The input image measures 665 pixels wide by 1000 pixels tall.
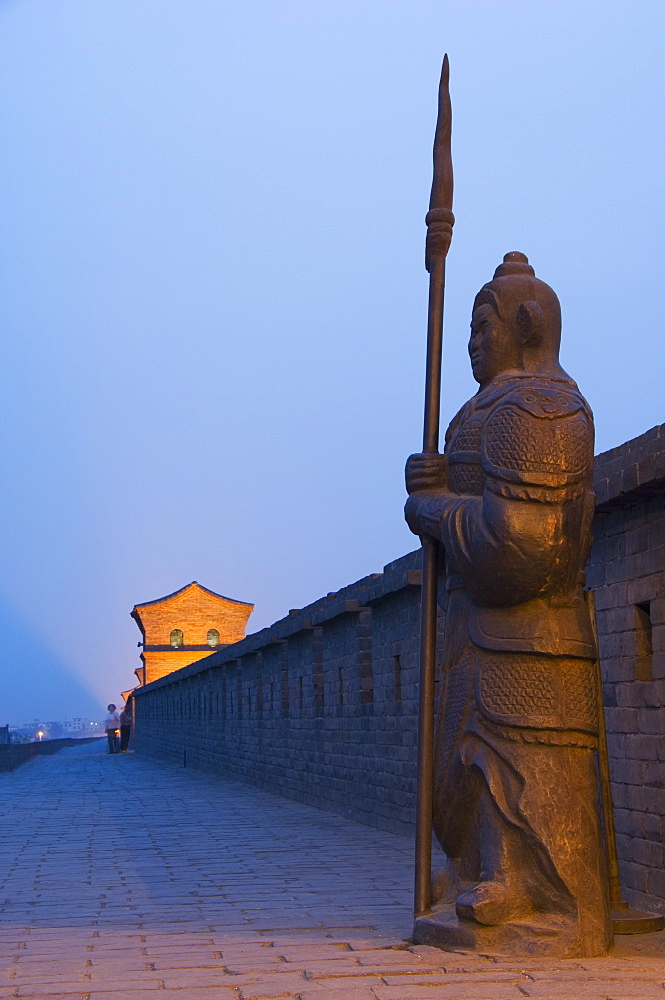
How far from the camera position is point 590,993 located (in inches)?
168

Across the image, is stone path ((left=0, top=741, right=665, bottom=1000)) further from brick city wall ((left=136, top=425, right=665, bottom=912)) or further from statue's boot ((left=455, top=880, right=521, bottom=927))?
brick city wall ((left=136, top=425, right=665, bottom=912))

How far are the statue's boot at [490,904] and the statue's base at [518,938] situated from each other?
3 cm

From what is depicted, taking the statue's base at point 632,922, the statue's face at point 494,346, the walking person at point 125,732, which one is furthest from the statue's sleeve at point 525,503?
the walking person at point 125,732

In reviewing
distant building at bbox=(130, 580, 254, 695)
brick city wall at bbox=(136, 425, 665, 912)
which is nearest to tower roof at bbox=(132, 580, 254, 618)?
distant building at bbox=(130, 580, 254, 695)

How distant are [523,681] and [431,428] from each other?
131 cm

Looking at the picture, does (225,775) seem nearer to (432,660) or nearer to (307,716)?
(307,716)

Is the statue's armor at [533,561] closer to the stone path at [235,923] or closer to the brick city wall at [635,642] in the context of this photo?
the stone path at [235,923]

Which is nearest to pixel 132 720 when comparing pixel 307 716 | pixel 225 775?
pixel 225 775

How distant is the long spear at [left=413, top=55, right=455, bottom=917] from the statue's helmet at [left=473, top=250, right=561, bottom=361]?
13.0 inches

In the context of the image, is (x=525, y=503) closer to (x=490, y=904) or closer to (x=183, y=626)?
(x=490, y=904)

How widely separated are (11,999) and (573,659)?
2.64m

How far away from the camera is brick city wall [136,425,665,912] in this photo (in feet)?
22.7

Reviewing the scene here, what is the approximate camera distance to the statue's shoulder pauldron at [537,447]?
5168 millimetres

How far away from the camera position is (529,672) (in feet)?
17.2
